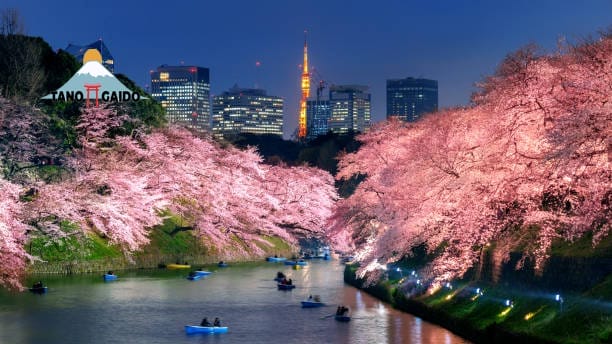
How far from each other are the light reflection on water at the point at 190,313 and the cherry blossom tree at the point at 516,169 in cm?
344

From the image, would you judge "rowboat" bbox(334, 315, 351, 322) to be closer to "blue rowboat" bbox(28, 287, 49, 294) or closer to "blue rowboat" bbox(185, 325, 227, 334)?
"blue rowboat" bbox(185, 325, 227, 334)

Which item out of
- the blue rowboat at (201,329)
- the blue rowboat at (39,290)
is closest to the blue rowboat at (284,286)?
the blue rowboat at (39,290)

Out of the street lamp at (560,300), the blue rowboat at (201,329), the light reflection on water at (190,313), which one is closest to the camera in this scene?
the street lamp at (560,300)

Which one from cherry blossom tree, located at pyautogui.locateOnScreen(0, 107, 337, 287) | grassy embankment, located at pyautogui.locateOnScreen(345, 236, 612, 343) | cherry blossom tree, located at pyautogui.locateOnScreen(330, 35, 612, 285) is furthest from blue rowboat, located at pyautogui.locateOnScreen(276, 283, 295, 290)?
grassy embankment, located at pyautogui.locateOnScreen(345, 236, 612, 343)

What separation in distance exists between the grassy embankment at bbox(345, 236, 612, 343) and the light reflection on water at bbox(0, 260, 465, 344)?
1.03 m

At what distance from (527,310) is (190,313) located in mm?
18513

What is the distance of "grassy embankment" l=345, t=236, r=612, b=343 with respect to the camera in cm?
2495

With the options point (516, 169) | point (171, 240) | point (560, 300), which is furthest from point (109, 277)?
point (560, 300)

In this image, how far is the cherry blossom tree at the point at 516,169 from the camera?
25.3 meters

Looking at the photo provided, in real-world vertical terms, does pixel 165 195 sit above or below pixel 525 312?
above

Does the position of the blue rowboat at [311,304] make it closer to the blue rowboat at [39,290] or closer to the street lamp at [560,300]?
the blue rowboat at [39,290]

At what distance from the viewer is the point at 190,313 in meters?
41.8

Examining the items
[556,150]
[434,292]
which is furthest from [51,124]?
[556,150]

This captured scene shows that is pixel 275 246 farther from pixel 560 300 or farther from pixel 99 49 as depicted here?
pixel 99 49
